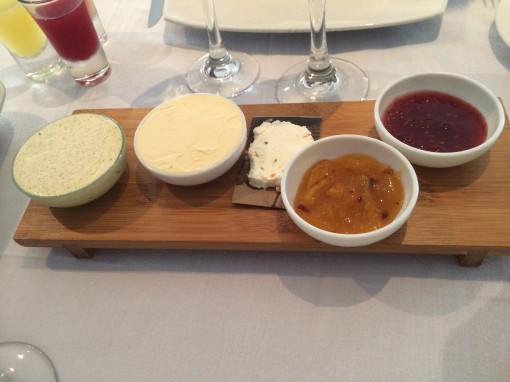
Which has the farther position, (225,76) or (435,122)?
(225,76)

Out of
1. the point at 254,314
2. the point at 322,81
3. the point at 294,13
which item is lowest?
the point at 254,314

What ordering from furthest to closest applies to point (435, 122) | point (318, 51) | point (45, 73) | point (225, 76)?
point (45, 73) < point (225, 76) < point (318, 51) < point (435, 122)

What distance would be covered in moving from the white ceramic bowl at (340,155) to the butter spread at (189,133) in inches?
6.5

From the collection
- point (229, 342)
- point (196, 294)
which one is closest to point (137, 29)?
point (196, 294)

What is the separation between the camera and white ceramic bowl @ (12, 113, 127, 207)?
3.10 feet

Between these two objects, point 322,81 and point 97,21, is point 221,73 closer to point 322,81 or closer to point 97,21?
point 322,81

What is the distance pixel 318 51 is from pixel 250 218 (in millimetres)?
542

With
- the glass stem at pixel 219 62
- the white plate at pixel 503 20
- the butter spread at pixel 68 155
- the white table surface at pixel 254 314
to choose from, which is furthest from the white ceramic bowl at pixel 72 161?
the white plate at pixel 503 20

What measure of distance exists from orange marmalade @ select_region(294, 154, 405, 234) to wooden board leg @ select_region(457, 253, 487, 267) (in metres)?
0.16

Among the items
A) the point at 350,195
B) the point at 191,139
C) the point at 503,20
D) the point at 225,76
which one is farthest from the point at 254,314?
the point at 503,20

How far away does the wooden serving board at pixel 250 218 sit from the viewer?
2.77 feet

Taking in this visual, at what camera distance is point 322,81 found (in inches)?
49.4

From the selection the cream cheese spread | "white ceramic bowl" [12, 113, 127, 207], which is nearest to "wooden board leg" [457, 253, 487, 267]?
the cream cheese spread

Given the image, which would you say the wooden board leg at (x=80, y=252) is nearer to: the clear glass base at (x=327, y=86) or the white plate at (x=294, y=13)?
the clear glass base at (x=327, y=86)
